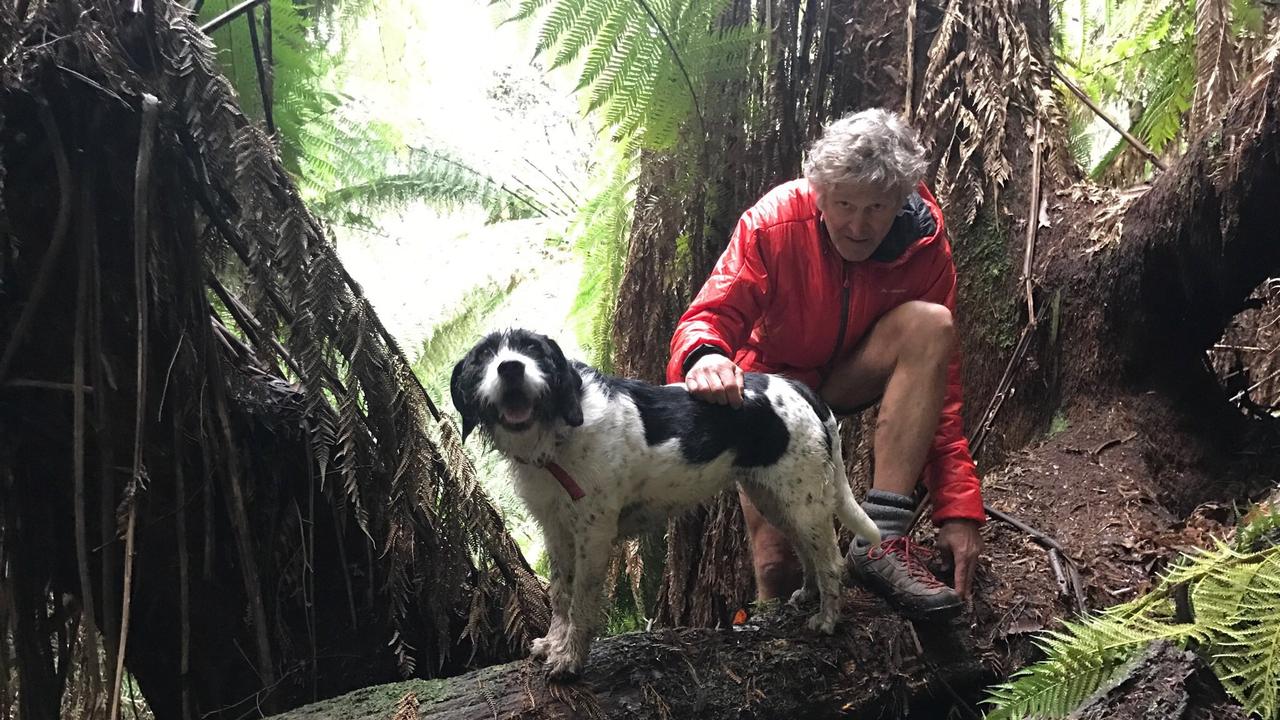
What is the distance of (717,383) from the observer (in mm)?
2576

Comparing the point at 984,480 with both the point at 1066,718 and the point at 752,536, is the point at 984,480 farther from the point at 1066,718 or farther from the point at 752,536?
the point at 1066,718

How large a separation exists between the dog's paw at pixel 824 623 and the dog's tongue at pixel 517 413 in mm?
1141

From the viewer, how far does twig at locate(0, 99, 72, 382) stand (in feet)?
7.09

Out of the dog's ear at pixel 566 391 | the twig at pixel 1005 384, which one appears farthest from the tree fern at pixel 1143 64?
the dog's ear at pixel 566 391

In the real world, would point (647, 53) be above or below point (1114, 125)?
above

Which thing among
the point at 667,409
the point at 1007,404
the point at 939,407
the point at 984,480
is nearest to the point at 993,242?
the point at 1007,404

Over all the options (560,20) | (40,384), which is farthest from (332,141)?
(40,384)

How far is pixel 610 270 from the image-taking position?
526cm

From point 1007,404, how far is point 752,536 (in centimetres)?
145

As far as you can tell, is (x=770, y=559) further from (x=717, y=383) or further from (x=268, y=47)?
(x=268, y=47)

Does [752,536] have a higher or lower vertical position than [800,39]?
lower

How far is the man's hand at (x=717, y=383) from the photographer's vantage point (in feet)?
8.42

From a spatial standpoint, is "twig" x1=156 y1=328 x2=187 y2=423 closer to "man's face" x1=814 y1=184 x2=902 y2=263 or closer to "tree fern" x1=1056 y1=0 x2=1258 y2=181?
"man's face" x1=814 y1=184 x2=902 y2=263

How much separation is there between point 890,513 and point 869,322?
70 cm
